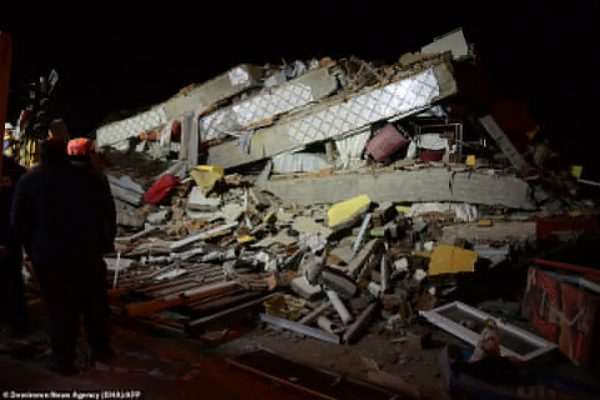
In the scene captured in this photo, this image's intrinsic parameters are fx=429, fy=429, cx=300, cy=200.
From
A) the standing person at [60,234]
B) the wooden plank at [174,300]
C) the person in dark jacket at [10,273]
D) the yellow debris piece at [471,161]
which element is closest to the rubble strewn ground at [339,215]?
the wooden plank at [174,300]

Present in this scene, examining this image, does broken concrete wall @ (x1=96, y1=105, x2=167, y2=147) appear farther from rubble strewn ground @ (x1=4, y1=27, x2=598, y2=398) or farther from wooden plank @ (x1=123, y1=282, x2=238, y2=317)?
wooden plank @ (x1=123, y1=282, x2=238, y2=317)

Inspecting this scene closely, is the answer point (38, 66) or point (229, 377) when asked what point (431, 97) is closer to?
point (229, 377)

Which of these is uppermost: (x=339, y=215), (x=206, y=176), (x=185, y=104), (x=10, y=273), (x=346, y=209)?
(x=185, y=104)

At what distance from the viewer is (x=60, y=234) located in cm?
343

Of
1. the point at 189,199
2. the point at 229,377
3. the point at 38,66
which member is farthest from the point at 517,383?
the point at 38,66

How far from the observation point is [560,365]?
5527mm

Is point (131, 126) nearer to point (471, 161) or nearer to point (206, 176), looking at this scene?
point (206, 176)

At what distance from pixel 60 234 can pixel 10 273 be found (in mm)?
1919

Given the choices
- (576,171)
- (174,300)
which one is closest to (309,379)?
(174,300)

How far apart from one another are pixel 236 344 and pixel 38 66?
18858 mm

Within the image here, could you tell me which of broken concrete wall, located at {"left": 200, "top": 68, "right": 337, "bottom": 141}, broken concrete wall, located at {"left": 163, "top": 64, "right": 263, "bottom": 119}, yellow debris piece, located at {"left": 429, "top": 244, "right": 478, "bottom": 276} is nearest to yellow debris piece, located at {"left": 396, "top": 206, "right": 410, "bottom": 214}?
yellow debris piece, located at {"left": 429, "top": 244, "right": 478, "bottom": 276}

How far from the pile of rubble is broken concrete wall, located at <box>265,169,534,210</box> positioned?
30mm

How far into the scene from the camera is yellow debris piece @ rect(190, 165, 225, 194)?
40.4 ft

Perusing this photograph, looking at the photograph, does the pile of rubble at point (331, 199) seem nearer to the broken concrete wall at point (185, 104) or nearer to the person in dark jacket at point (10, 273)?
the broken concrete wall at point (185, 104)
